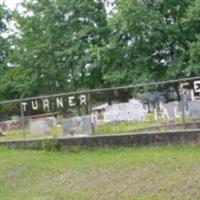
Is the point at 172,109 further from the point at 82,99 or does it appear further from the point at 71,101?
the point at 71,101

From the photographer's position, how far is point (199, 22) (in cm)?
3008

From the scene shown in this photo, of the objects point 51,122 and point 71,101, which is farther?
point 51,122

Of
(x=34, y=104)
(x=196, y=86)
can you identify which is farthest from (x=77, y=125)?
(x=196, y=86)

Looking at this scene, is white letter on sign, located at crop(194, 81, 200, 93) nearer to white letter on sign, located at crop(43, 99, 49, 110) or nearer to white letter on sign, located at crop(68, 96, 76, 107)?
white letter on sign, located at crop(68, 96, 76, 107)

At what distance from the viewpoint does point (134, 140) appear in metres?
11.9

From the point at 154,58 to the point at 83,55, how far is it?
5.02 m

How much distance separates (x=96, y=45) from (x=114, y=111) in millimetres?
21078

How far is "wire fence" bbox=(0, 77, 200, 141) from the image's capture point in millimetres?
12039

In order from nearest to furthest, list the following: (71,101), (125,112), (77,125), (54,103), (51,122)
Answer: (125,112)
(77,125)
(71,101)
(51,122)
(54,103)

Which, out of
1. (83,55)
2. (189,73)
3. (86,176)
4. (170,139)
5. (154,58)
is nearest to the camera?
(86,176)

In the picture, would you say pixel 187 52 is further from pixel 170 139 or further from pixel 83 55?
pixel 170 139

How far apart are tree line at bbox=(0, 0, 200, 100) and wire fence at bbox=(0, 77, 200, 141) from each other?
50.7ft

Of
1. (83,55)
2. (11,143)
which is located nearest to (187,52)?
(83,55)

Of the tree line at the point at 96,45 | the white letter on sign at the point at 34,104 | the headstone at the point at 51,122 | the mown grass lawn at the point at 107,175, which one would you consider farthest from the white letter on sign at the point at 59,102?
the tree line at the point at 96,45
